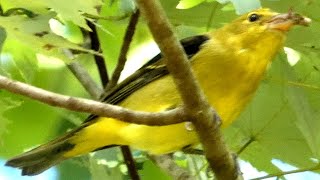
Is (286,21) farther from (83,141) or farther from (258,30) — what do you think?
(83,141)

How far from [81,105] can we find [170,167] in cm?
53

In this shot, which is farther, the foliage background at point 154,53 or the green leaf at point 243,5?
the foliage background at point 154,53

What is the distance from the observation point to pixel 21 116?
1348 mm

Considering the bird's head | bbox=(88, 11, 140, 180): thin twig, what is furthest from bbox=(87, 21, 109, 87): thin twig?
the bird's head

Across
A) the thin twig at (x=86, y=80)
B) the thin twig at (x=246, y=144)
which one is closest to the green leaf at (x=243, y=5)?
the thin twig at (x=246, y=144)

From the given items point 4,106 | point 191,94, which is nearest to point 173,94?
point 4,106

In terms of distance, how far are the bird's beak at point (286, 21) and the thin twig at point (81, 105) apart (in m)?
0.33

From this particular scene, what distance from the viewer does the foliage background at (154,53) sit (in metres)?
1.07

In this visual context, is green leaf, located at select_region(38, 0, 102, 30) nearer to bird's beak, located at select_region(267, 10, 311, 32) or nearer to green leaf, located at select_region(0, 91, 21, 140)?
green leaf, located at select_region(0, 91, 21, 140)

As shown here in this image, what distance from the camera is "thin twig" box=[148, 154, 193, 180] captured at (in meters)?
1.19

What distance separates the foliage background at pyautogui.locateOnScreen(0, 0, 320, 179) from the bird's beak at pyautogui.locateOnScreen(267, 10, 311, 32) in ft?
0.05

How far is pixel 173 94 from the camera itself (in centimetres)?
134

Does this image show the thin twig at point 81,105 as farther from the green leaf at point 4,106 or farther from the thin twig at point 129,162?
the thin twig at point 129,162

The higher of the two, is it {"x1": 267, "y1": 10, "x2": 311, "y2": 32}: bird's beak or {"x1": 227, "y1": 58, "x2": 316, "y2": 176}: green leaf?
{"x1": 267, "y1": 10, "x2": 311, "y2": 32}: bird's beak
